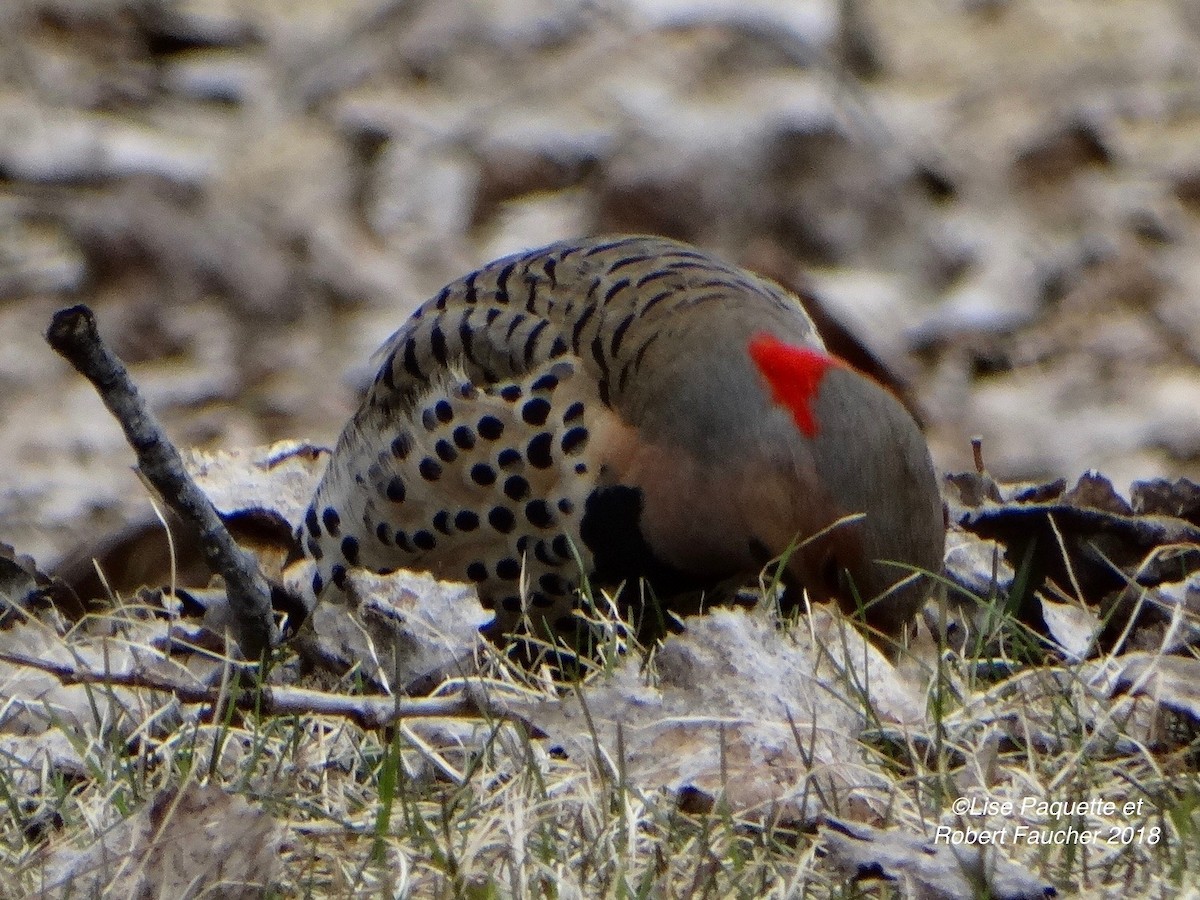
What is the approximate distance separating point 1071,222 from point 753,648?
761 centimetres

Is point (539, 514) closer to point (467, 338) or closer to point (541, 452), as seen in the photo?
point (541, 452)

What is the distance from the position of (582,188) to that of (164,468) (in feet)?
24.9

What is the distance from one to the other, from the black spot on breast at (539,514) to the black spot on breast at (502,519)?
0.15 ft

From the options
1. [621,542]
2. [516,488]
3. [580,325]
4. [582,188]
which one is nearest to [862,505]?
[621,542]

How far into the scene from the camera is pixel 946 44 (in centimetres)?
1258

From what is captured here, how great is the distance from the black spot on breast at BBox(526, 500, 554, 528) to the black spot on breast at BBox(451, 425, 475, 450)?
0.77ft

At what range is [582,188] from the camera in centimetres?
1110

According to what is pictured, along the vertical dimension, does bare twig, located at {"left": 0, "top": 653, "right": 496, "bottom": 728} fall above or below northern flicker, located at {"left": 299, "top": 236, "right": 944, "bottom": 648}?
below

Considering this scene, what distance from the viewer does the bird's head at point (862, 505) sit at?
4.05 m

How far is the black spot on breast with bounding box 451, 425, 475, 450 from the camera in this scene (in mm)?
Answer: 4535

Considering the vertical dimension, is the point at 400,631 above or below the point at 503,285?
below

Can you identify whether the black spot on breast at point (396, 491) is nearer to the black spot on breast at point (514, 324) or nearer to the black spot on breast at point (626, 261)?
the black spot on breast at point (514, 324)

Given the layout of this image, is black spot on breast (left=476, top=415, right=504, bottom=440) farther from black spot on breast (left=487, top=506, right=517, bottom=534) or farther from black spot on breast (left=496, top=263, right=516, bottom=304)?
black spot on breast (left=496, top=263, right=516, bottom=304)

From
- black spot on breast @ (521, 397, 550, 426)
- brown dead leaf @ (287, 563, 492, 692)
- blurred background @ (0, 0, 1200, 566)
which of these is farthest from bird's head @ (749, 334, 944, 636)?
blurred background @ (0, 0, 1200, 566)
